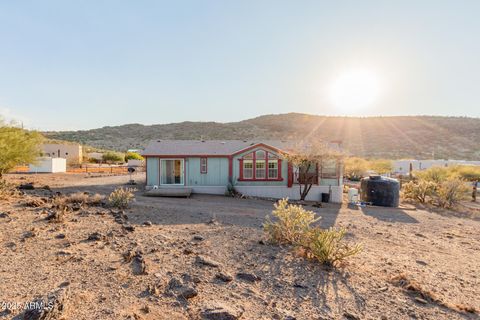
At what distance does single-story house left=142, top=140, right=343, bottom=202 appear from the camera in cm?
1814

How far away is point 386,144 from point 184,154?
57266mm

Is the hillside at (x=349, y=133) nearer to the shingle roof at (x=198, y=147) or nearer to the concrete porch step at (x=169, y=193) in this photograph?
the shingle roof at (x=198, y=147)

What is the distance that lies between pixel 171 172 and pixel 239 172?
14.6ft

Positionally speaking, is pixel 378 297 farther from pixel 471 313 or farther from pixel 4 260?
pixel 4 260

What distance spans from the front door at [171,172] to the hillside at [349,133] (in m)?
41.5

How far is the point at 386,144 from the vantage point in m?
62.7

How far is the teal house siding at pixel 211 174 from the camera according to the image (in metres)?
18.3

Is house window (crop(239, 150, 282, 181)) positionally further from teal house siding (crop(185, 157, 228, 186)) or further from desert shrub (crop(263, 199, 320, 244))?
desert shrub (crop(263, 199, 320, 244))

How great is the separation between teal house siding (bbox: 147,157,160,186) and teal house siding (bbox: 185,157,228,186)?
6.21 ft

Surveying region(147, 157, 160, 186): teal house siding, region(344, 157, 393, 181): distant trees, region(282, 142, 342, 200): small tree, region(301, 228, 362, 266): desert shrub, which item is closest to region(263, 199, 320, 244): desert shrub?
region(301, 228, 362, 266): desert shrub

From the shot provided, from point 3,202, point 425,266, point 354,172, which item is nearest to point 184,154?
point 3,202

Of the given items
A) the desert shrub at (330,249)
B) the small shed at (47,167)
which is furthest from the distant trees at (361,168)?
the small shed at (47,167)

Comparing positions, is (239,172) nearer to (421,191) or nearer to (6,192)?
(6,192)

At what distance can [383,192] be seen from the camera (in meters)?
17.2
